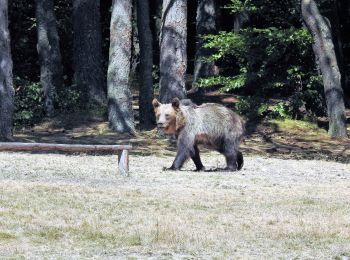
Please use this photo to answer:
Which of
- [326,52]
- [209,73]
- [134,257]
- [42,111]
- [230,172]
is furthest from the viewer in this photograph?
[209,73]

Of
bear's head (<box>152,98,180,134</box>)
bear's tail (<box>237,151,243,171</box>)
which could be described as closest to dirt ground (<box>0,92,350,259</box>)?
bear's tail (<box>237,151,243,171</box>)

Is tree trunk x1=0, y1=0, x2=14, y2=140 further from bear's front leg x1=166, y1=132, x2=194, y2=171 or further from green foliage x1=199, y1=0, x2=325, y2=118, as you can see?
bear's front leg x1=166, y1=132, x2=194, y2=171

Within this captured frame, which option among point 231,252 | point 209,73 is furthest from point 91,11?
point 231,252

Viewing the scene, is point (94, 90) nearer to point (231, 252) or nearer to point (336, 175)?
point (336, 175)

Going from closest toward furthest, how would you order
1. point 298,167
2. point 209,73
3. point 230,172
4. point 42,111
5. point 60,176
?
point 60,176
point 230,172
point 298,167
point 42,111
point 209,73

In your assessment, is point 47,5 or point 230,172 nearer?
point 230,172

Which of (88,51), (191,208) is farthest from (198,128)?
(88,51)

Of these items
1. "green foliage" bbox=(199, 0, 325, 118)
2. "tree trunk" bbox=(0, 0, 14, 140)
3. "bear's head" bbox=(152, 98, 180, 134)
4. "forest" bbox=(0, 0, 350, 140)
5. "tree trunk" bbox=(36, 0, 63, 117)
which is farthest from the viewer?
"tree trunk" bbox=(36, 0, 63, 117)

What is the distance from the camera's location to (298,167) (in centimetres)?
2130

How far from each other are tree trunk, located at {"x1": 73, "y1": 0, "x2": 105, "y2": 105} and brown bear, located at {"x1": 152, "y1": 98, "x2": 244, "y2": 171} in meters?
15.3

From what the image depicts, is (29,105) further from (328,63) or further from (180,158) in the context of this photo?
(180,158)

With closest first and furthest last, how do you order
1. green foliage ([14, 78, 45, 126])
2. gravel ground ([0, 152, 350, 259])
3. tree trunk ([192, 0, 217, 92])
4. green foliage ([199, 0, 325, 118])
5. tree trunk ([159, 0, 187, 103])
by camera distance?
1. gravel ground ([0, 152, 350, 259])
2. tree trunk ([159, 0, 187, 103])
3. green foliage ([199, 0, 325, 118])
4. green foliage ([14, 78, 45, 126])
5. tree trunk ([192, 0, 217, 92])

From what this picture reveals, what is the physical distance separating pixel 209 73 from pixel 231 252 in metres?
27.8

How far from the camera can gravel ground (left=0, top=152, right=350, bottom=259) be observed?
37.8ft
